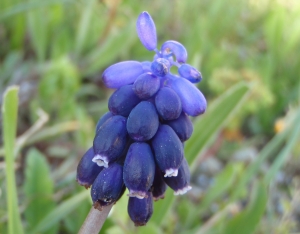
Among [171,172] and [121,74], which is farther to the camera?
[121,74]

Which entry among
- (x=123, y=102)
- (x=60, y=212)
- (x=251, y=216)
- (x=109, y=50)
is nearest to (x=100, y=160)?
(x=123, y=102)

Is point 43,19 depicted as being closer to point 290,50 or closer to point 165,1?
point 165,1

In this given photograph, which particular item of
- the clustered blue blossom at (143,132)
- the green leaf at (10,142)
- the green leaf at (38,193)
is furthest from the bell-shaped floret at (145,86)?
the green leaf at (38,193)

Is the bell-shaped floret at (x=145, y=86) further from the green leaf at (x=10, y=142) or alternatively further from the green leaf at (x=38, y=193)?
the green leaf at (x=38, y=193)

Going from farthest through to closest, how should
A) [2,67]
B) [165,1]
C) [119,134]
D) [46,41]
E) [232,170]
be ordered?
[165,1] → [46,41] → [2,67] → [232,170] → [119,134]

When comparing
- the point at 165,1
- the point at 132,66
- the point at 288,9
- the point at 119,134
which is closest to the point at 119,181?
the point at 119,134

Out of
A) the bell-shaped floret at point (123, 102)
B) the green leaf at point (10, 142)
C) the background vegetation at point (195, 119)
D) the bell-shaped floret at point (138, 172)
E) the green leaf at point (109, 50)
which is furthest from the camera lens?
the green leaf at point (109, 50)

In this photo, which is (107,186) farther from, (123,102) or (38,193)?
(38,193)
